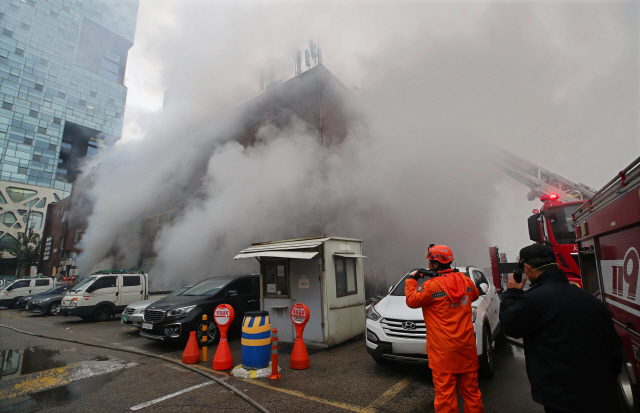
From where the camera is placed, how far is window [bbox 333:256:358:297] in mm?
6223

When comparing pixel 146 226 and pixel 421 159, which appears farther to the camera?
pixel 146 226

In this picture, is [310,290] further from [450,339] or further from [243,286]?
[450,339]

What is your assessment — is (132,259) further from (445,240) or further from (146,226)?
(445,240)

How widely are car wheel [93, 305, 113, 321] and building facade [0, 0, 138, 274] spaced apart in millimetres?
14721

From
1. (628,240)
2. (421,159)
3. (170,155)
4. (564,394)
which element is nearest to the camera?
(564,394)

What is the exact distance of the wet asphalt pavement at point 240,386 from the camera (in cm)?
328

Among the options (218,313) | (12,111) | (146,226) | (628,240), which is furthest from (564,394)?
(12,111)

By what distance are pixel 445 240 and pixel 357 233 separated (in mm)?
3169

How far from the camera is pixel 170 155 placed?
15.9 meters

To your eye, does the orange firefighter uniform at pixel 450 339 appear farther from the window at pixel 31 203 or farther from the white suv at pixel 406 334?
the window at pixel 31 203

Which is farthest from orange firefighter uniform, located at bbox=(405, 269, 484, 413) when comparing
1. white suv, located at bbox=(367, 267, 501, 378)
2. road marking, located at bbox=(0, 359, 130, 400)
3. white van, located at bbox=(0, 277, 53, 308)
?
white van, located at bbox=(0, 277, 53, 308)

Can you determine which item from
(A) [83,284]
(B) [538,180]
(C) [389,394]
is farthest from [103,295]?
(B) [538,180]

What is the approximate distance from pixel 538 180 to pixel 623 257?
8.77m

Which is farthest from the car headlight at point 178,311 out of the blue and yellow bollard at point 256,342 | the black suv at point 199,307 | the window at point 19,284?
the window at point 19,284
